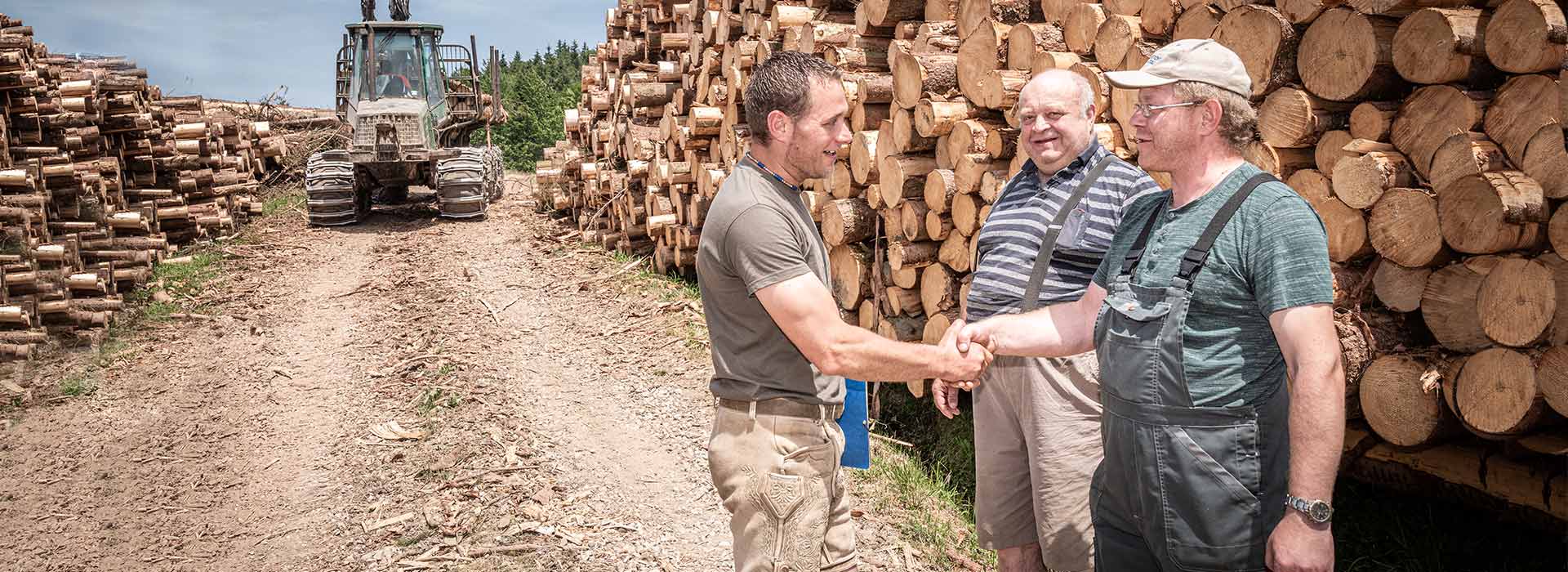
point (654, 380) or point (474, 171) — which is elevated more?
point (474, 171)

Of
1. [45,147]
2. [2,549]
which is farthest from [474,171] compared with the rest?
[2,549]

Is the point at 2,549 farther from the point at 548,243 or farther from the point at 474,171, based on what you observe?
the point at 474,171

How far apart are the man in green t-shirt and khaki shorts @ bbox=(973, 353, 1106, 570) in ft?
2.56

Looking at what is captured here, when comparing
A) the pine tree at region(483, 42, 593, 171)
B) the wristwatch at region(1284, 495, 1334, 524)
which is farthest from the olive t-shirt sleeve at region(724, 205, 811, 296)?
the pine tree at region(483, 42, 593, 171)

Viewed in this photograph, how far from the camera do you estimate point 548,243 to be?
12508 millimetres

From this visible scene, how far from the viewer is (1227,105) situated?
2.26 meters

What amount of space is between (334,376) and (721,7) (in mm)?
4297

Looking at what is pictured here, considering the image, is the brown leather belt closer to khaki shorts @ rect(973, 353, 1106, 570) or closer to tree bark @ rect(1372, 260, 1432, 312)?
khaki shorts @ rect(973, 353, 1106, 570)

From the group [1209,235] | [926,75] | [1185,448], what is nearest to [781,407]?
[1185,448]

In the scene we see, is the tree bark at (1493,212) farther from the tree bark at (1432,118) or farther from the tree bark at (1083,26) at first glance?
the tree bark at (1083,26)

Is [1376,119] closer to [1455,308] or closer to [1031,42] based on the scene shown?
[1455,308]

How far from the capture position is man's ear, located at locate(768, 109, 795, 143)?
8.65 feet

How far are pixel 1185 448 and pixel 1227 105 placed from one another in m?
0.81

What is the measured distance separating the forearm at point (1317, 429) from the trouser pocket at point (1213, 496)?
0.12m
